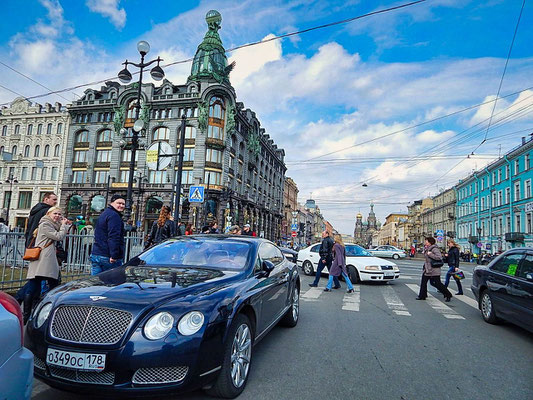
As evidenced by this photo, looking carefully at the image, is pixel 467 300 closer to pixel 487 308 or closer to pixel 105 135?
pixel 487 308

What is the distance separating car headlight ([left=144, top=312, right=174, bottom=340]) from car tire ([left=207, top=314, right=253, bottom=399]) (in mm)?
586

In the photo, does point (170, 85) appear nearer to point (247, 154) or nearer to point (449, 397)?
point (247, 154)

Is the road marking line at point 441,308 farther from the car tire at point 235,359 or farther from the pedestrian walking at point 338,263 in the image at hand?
the car tire at point 235,359

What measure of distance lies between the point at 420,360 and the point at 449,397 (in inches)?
42.9

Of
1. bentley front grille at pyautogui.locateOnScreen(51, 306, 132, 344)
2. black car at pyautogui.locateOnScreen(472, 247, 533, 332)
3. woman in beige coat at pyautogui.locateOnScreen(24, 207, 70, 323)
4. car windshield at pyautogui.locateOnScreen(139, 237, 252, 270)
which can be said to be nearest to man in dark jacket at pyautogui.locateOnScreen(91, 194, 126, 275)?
woman in beige coat at pyautogui.locateOnScreen(24, 207, 70, 323)

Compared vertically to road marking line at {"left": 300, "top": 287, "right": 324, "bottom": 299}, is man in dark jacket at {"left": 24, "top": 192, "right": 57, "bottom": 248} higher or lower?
higher

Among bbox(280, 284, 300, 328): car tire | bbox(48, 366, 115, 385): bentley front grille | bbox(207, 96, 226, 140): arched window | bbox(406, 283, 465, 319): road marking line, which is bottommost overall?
bbox(406, 283, 465, 319): road marking line

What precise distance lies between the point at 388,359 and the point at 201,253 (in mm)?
2839

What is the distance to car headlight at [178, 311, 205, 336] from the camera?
281 cm

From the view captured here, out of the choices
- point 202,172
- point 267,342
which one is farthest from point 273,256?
point 202,172

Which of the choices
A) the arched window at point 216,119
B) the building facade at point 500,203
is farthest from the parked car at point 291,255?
the building facade at point 500,203

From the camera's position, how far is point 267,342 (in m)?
5.05

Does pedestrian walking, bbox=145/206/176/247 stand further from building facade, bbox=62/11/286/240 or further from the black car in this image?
building facade, bbox=62/11/286/240

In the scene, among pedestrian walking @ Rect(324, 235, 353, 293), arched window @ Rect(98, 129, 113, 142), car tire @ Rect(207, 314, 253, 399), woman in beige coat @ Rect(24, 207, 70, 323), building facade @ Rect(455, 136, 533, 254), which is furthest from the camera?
arched window @ Rect(98, 129, 113, 142)
